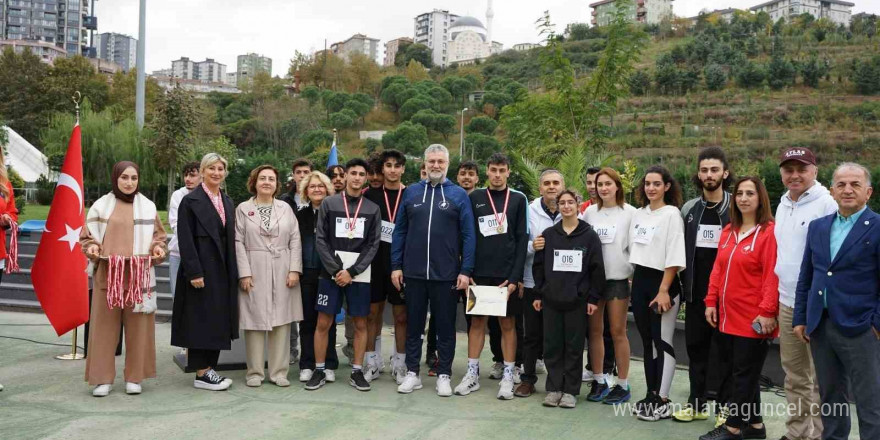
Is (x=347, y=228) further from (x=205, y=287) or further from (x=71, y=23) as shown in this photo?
(x=71, y=23)

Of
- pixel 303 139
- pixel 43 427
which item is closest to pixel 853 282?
pixel 43 427

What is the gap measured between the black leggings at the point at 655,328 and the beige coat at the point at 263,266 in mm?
2554

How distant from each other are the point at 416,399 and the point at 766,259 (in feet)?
8.21

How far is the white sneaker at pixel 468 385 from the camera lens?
492cm

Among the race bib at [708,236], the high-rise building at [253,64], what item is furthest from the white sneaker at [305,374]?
the high-rise building at [253,64]

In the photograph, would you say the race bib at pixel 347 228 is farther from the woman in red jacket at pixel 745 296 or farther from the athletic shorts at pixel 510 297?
the woman in red jacket at pixel 745 296

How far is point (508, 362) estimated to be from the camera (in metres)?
4.95

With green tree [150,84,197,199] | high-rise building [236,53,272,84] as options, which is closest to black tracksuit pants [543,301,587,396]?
green tree [150,84,197,199]

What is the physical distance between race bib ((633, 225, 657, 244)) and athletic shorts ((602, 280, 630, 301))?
366 millimetres

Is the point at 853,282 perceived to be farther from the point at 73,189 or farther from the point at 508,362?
the point at 73,189

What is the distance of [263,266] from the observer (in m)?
5.07

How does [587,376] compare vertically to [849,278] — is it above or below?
below

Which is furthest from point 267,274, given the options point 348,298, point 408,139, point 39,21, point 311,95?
point 39,21

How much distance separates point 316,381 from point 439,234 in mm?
1455
